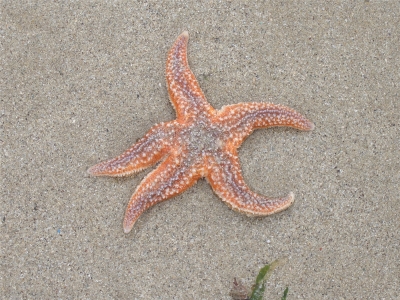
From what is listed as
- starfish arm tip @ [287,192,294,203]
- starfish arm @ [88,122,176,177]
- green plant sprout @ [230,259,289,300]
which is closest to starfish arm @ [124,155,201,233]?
starfish arm @ [88,122,176,177]

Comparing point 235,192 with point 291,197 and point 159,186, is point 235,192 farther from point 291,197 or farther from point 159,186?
point 159,186

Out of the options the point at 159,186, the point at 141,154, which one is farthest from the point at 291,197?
the point at 141,154

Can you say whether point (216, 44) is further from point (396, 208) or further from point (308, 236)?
point (396, 208)

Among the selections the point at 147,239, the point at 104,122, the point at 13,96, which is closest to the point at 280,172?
the point at 147,239

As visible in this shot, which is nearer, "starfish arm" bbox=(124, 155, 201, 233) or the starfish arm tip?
"starfish arm" bbox=(124, 155, 201, 233)

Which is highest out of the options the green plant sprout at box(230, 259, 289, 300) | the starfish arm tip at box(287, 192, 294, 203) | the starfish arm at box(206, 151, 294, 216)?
the starfish arm at box(206, 151, 294, 216)

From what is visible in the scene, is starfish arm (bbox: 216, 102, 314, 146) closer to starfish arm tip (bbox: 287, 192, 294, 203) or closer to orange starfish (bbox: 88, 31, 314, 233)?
orange starfish (bbox: 88, 31, 314, 233)

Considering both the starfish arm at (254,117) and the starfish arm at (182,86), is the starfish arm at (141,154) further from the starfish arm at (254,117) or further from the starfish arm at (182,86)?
the starfish arm at (254,117)
